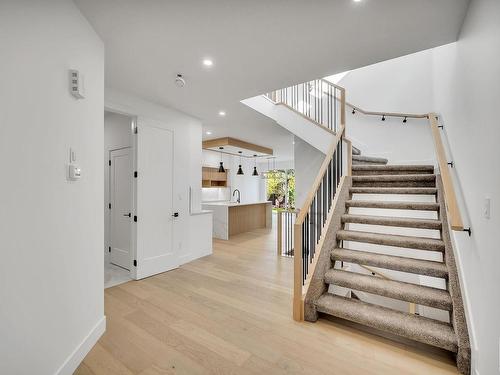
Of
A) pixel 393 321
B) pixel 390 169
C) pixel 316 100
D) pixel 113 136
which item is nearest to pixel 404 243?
pixel 393 321

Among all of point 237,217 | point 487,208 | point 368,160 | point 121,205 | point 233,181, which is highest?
point 368,160

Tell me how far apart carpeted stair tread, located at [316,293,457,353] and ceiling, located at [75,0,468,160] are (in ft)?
8.22

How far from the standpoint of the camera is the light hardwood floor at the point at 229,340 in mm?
1770

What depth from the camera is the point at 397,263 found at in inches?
94.5

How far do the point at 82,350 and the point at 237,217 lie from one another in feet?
16.3

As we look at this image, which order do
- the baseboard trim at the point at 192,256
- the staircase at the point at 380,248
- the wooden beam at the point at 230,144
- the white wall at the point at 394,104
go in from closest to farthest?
the staircase at the point at 380,248, the baseboard trim at the point at 192,256, the white wall at the point at 394,104, the wooden beam at the point at 230,144

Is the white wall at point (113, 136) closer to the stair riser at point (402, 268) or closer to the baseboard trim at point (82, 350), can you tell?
the baseboard trim at point (82, 350)

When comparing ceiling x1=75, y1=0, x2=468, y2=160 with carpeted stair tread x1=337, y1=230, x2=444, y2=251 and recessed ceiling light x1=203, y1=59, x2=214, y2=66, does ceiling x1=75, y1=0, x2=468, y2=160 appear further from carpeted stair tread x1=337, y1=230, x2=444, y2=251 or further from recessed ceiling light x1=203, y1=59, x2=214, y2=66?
carpeted stair tread x1=337, y1=230, x2=444, y2=251

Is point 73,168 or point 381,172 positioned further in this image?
point 381,172

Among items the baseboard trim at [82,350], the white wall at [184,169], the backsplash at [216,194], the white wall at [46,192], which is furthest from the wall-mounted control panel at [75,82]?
the backsplash at [216,194]

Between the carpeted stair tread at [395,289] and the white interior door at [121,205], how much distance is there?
3113 millimetres

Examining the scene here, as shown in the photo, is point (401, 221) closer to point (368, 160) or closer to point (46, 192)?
point (368, 160)

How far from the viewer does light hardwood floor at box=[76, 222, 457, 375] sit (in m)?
1.77

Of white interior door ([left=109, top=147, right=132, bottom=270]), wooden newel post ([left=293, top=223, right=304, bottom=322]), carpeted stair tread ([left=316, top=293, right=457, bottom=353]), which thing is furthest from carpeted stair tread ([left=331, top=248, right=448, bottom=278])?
white interior door ([left=109, top=147, right=132, bottom=270])
